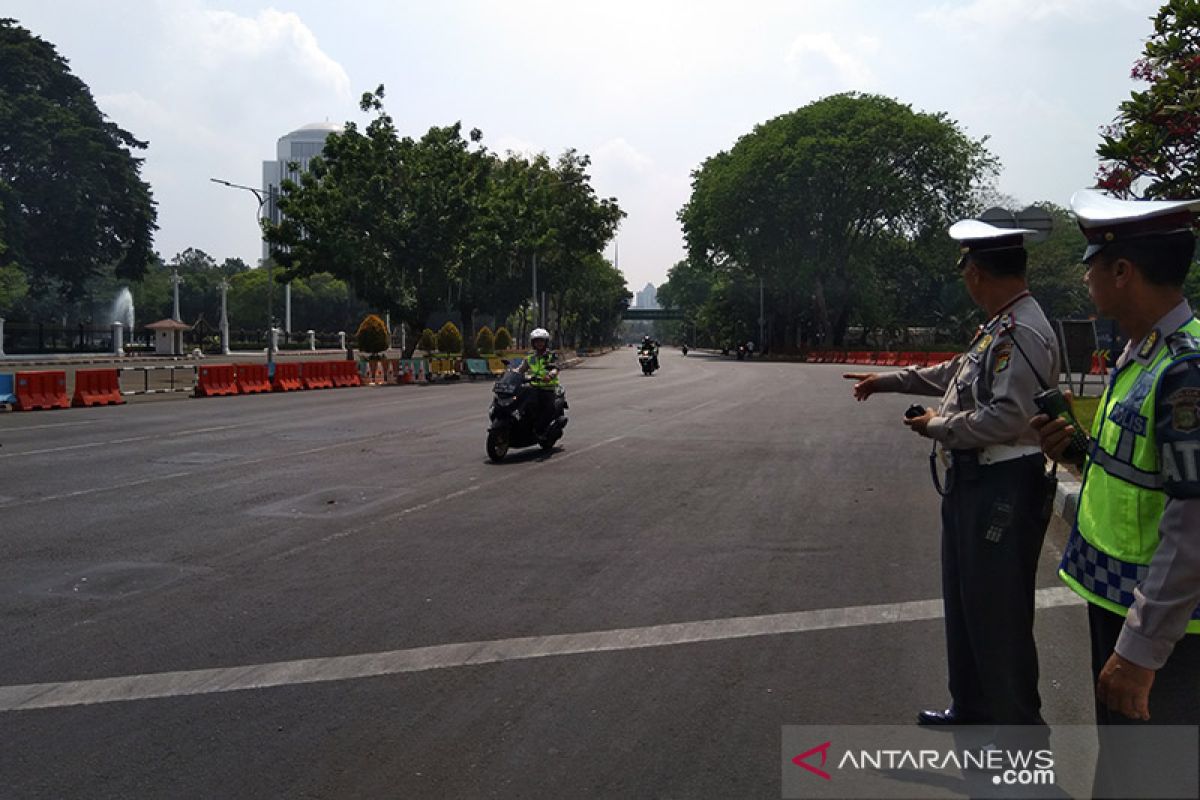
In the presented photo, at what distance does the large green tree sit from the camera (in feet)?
200

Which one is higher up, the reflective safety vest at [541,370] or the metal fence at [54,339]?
the metal fence at [54,339]

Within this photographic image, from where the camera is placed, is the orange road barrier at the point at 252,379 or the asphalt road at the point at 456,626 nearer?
the asphalt road at the point at 456,626

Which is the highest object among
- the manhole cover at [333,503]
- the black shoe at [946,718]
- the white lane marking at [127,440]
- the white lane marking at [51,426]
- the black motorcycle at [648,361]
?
the black motorcycle at [648,361]

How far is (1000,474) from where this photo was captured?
11.5 ft

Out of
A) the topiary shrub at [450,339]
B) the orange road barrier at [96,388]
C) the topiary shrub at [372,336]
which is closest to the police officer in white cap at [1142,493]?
the orange road barrier at [96,388]

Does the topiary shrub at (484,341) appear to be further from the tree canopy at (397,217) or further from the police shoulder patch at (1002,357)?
the police shoulder patch at (1002,357)

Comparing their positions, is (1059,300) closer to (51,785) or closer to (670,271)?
(51,785)

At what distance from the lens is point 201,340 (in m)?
69.3

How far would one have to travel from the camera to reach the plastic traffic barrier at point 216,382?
86.0 ft

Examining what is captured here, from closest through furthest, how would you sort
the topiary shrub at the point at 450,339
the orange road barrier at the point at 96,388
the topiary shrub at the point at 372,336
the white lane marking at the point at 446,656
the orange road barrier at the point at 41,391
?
the white lane marking at the point at 446,656 → the orange road barrier at the point at 41,391 → the orange road barrier at the point at 96,388 → the topiary shrub at the point at 372,336 → the topiary shrub at the point at 450,339

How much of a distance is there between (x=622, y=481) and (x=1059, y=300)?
208 ft

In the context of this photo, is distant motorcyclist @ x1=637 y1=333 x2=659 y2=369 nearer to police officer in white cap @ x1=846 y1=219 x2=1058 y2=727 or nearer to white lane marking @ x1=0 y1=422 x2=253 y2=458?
white lane marking @ x1=0 y1=422 x2=253 y2=458

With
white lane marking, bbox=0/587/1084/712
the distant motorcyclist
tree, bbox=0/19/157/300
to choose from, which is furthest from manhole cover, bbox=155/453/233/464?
tree, bbox=0/19/157/300

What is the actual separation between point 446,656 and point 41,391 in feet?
63.0
